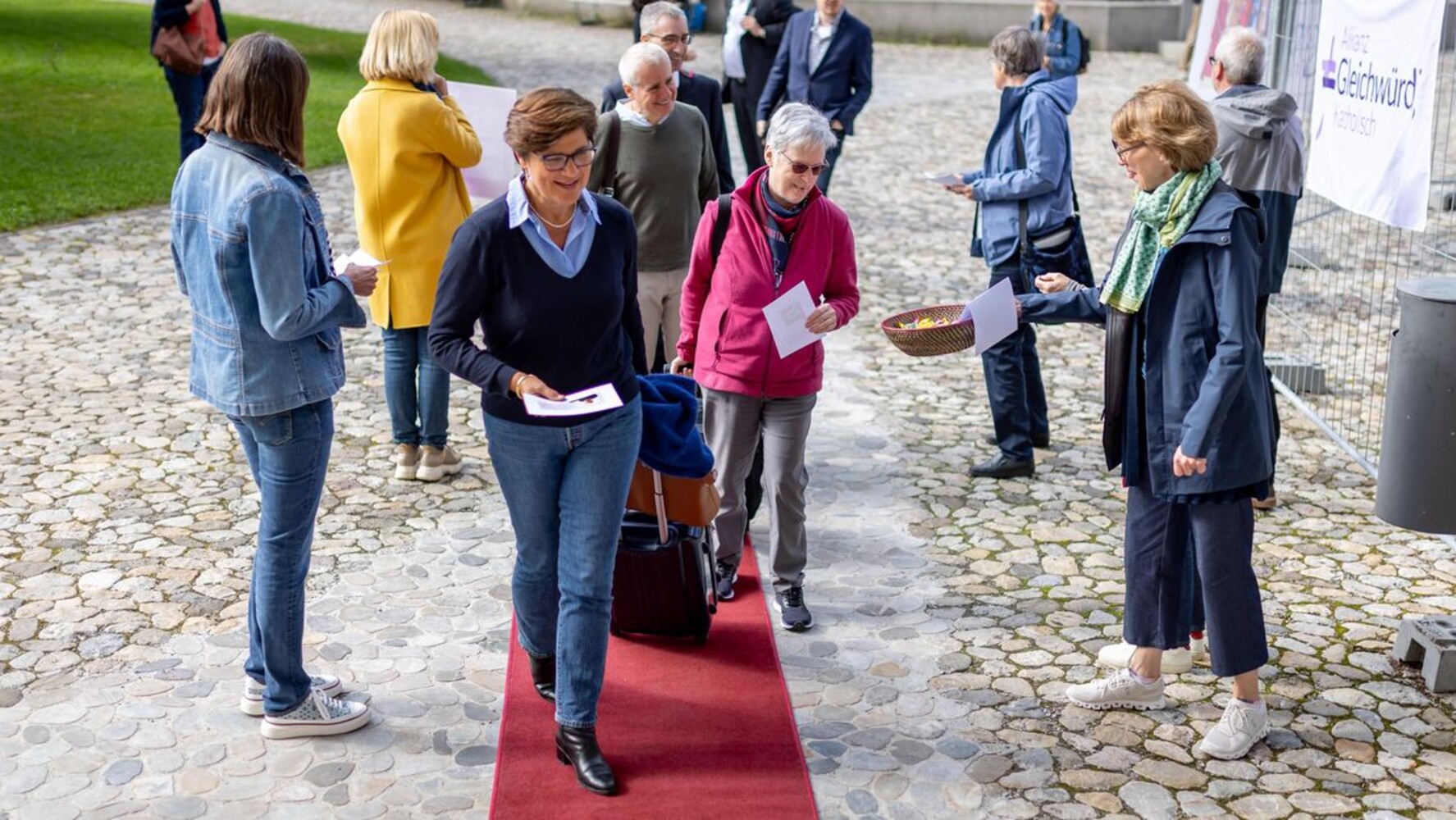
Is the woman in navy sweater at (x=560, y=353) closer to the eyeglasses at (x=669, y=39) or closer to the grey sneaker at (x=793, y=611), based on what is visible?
the grey sneaker at (x=793, y=611)

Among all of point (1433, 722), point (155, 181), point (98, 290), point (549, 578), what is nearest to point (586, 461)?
point (549, 578)

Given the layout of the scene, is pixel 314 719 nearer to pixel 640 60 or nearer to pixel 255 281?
pixel 255 281

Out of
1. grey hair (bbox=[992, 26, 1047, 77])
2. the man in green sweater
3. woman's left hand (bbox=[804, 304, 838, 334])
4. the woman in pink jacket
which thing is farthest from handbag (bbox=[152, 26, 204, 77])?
woman's left hand (bbox=[804, 304, 838, 334])

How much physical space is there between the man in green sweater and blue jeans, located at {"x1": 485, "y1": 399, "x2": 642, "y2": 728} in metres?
2.10

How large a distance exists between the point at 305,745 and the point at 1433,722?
3.82 metres

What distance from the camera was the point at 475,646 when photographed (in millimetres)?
6070

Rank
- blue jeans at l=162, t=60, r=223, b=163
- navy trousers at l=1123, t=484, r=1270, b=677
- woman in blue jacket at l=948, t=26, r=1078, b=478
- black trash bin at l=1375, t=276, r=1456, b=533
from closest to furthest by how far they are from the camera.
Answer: navy trousers at l=1123, t=484, r=1270, b=677, black trash bin at l=1375, t=276, r=1456, b=533, woman in blue jacket at l=948, t=26, r=1078, b=478, blue jeans at l=162, t=60, r=223, b=163

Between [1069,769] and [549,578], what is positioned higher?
[549,578]

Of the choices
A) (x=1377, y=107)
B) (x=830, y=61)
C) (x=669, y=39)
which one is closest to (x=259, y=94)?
(x=669, y=39)

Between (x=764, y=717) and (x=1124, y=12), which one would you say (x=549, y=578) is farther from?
(x=1124, y=12)

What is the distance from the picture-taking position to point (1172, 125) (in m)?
5.01

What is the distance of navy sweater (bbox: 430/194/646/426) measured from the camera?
4699mm

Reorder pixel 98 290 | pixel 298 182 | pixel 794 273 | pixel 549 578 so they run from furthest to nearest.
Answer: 1. pixel 98 290
2. pixel 794 273
3. pixel 549 578
4. pixel 298 182

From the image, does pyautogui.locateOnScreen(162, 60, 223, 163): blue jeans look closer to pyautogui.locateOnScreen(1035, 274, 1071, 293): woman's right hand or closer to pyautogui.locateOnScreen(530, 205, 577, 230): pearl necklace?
pyautogui.locateOnScreen(530, 205, 577, 230): pearl necklace
